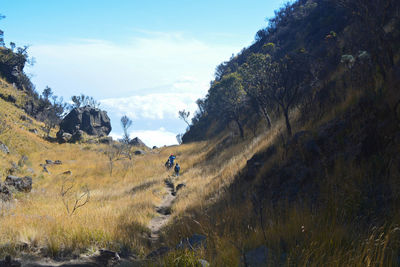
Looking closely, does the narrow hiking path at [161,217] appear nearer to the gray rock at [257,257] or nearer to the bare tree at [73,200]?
the bare tree at [73,200]

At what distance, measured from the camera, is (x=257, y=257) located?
2.96 metres

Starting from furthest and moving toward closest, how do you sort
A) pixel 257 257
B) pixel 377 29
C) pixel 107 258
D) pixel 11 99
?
1. pixel 11 99
2. pixel 377 29
3. pixel 107 258
4. pixel 257 257

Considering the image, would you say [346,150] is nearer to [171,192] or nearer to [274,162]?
[274,162]

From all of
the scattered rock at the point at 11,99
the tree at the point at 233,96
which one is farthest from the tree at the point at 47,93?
the tree at the point at 233,96

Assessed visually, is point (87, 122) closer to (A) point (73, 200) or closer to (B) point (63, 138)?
(B) point (63, 138)

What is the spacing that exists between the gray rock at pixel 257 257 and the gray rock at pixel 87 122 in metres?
54.7

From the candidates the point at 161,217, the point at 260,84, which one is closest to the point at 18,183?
the point at 161,217

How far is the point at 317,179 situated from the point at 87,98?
276 feet

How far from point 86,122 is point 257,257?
2516 inches

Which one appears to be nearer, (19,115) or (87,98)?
(19,115)

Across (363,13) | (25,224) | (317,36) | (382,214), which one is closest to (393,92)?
(382,214)

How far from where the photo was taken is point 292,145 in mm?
7016

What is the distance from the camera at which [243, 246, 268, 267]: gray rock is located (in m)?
2.78

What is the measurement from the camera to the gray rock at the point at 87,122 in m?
55.0
